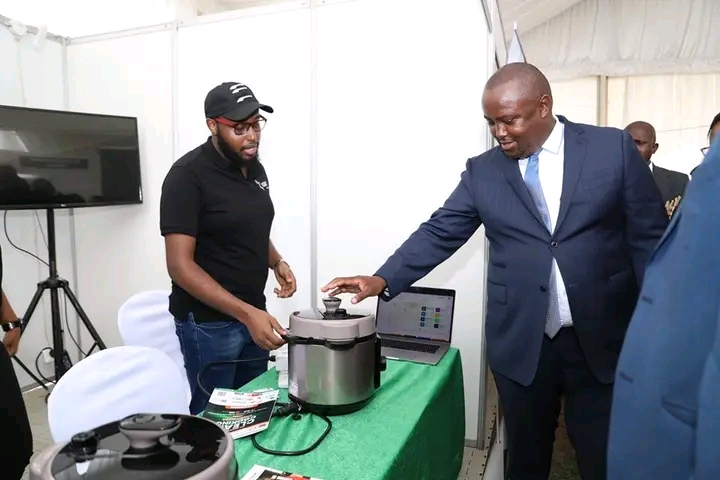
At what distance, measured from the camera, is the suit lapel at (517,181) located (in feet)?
4.50

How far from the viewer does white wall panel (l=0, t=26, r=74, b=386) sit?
2.80 meters

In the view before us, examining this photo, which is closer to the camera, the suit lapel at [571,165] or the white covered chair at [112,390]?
the white covered chair at [112,390]

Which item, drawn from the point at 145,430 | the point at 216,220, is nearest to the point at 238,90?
the point at 216,220

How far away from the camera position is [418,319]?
1.92 metres

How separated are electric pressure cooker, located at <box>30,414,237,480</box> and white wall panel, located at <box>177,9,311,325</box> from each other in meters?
1.85

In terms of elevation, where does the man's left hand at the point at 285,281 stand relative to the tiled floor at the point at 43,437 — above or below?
above

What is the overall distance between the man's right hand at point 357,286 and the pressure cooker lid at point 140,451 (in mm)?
698

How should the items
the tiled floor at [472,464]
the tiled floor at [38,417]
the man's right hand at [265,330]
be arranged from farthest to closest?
the tiled floor at [38,417] < the tiled floor at [472,464] < the man's right hand at [265,330]

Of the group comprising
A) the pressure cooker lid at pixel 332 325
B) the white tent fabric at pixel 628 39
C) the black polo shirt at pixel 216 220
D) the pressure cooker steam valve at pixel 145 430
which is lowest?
the pressure cooker steam valve at pixel 145 430

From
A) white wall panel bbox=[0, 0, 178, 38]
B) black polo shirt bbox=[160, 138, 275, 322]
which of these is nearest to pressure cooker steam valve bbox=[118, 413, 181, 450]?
black polo shirt bbox=[160, 138, 275, 322]

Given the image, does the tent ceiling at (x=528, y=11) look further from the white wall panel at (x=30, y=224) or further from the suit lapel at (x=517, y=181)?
the white wall panel at (x=30, y=224)

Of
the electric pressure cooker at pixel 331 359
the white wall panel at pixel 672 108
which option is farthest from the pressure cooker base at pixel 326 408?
the white wall panel at pixel 672 108

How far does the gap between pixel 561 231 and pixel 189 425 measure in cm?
106

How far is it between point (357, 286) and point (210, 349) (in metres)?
0.52
